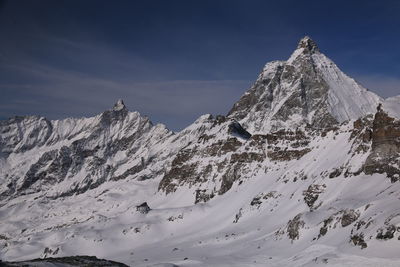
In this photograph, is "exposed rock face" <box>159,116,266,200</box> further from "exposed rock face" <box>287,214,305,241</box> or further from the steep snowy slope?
"exposed rock face" <box>287,214,305,241</box>

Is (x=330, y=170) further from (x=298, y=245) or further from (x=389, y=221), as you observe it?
(x=389, y=221)

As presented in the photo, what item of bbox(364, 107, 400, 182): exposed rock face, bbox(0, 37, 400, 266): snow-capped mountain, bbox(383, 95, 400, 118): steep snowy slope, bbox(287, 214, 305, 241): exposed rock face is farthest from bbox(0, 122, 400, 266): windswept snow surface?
bbox(383, 95, 400, 118): steep snowy slope

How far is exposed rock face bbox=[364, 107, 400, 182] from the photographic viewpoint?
242ft

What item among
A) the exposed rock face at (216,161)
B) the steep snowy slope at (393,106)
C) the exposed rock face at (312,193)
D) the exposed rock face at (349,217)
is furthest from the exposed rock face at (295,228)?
the exposed rock face at (216,161)

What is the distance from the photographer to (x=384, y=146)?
77.8 m

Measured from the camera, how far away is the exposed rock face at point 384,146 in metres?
73.8

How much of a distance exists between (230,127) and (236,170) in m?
34.1

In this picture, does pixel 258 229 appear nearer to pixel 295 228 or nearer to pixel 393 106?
pixel 295 228

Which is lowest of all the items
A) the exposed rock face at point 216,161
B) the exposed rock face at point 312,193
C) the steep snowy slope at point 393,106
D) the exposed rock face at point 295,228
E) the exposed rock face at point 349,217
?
the exposed rock face at point 349,217

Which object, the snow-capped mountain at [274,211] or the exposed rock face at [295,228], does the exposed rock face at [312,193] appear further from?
the exposed rock face at [295,228]

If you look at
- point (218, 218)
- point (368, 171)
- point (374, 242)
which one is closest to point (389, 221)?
point (374, 242)

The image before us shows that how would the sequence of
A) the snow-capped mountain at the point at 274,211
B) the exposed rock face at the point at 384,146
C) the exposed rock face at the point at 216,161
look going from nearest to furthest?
the snow-capped mountain at the point at 274,211 < the exposed rock face at the point at 384,146 < the exposed rock face at the point at 216,161

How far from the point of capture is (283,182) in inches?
4097

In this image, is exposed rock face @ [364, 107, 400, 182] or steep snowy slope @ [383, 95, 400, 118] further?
steep snowy slope @ [383, 95, 400, 118]
